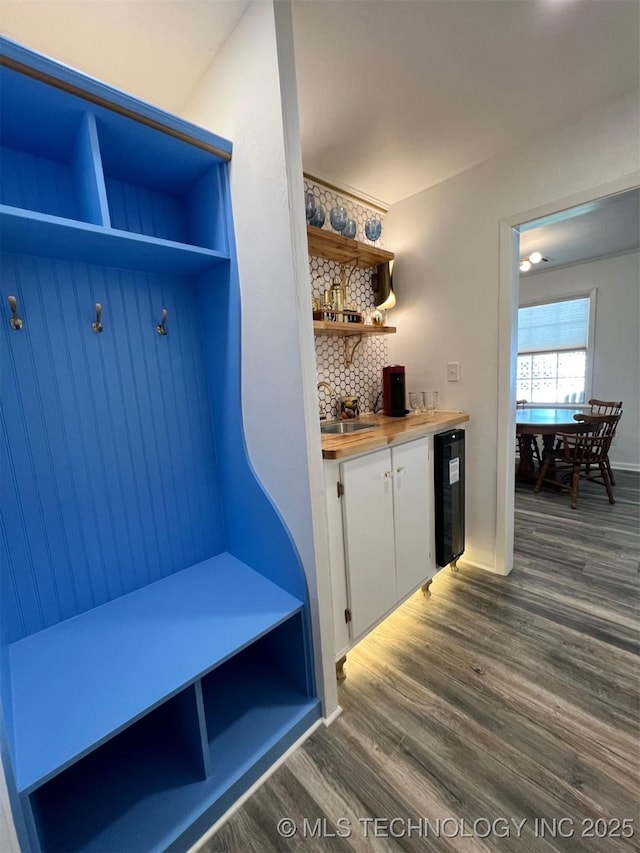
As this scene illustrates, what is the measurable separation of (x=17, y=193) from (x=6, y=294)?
0.34 metres

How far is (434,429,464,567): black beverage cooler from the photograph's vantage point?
1.98 m

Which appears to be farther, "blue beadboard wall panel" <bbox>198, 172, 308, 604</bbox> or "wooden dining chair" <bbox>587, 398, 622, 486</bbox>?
"wooden dining chair" <bbox>587, 398, 622, 486</bbox>

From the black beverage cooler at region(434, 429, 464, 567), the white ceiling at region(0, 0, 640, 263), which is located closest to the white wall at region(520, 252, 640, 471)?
the white ceiling at region(0, 0, 640, 263)

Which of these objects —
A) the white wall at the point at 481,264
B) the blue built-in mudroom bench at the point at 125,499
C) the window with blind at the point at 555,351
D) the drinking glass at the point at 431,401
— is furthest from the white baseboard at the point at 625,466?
the blue built-in mudroom bench at the point at 125,499

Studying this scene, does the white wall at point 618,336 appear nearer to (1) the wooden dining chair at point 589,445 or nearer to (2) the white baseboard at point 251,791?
(1) the wooden dining chair at point 589,445

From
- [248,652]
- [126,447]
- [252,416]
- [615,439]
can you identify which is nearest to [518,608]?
[248,652]

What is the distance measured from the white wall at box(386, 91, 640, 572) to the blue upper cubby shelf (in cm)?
149

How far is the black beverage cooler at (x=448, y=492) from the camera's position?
1979 mm

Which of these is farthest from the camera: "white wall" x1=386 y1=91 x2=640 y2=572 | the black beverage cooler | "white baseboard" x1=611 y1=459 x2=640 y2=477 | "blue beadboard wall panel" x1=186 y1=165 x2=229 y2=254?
"white baseboard" x1=611 y1=459 x2=640 y2=477

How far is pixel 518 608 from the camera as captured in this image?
6.25ft

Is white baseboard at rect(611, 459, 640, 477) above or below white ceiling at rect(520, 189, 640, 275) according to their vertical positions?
below

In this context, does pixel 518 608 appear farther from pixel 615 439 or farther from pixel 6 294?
pixel 615 439

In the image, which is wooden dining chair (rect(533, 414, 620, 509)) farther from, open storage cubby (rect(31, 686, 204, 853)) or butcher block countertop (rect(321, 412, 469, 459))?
open storage cubby (rect(31, 686, 204, 853))

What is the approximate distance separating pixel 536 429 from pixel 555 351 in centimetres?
191
